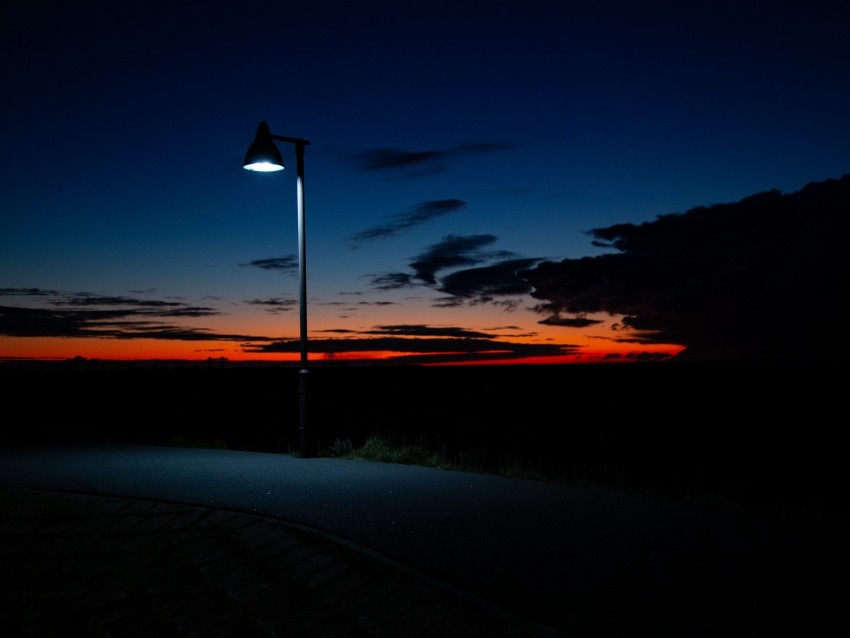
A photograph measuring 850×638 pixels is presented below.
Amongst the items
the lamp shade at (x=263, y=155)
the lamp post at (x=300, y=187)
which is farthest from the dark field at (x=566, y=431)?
the lamp shade at (x=263, y=155)

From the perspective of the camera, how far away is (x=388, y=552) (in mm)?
7527

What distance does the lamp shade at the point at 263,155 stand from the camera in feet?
49.6

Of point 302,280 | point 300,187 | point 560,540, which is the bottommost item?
point 560,540

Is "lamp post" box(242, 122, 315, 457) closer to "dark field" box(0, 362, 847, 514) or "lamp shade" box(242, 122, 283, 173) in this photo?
"lamp shade" box(242, 122, 283, 173)

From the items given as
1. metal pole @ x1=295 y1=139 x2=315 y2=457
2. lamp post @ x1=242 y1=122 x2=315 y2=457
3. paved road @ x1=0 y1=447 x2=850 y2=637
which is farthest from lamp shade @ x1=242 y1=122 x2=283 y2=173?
paved road @ x1=0 y1=447 x2=850 y2=637

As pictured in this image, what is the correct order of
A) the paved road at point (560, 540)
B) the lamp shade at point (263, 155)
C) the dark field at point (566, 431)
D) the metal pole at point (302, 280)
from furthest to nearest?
the dark field at point (566, 431) → the metal pole at point (302, 280) → the lamp shade at point (263, 155) → the paved road at point (560, 540)

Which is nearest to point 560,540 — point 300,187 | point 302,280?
point 302,280

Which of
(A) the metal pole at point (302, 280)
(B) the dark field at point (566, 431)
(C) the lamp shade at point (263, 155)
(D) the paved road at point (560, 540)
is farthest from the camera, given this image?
(B) the dark field at point (566, 431)

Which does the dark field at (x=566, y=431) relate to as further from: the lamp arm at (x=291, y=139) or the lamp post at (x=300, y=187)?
the lamp arm at (x=291, y=139)

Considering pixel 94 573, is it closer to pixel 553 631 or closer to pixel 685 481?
pixel 553 631

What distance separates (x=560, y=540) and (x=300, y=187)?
9.96 metres

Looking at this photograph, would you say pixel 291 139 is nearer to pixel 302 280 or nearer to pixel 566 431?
pixel 302 280

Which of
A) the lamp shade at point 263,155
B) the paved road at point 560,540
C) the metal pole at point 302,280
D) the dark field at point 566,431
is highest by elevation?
the lamp shade at point 263,155

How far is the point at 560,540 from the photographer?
8016 millimetres
